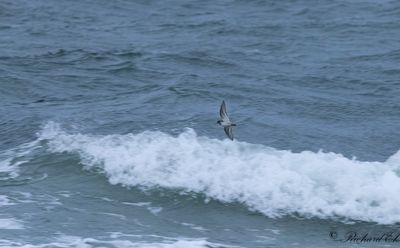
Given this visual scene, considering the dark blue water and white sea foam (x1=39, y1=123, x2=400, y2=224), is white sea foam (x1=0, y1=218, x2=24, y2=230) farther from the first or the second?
white sea foam (x1=39, y1=123, x2=400, y2=224)

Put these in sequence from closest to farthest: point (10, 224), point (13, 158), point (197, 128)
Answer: point (10, 224) < point (13, 158) < point (197, 128)

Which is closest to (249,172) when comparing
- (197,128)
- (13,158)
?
(197,128)

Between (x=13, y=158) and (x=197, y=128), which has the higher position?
(x=197, y=128)

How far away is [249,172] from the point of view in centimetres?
1342

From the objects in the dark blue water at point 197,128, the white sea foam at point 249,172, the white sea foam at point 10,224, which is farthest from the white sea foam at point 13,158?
the white sea foam at point 10,224

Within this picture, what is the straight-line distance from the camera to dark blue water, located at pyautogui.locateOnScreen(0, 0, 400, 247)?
12000mm

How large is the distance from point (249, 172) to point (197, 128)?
197 centimetres

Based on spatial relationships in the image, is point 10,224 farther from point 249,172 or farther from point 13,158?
point 249,172

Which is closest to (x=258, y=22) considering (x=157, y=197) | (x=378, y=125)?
(x=378, y=125)

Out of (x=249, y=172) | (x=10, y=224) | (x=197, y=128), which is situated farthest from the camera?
(x=197, y=128)

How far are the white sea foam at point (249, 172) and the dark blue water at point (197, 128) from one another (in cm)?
3

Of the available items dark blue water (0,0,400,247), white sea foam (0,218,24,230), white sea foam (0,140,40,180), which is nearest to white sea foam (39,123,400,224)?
dark blue water (0,0,400,247)

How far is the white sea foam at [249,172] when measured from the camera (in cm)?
1245

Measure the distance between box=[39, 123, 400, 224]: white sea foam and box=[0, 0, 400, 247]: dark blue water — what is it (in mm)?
26
